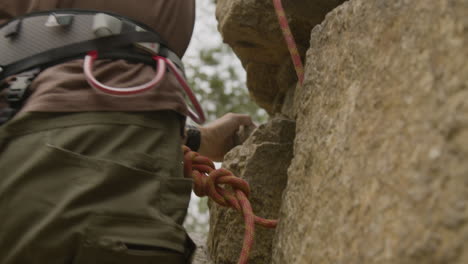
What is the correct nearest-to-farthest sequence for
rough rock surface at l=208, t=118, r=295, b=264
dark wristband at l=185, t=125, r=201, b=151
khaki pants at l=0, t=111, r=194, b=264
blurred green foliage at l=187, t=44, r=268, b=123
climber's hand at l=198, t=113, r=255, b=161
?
khaki pants at l=0, t=111, r=194, b=264, rough rock surface at l=208, t=118, r=295, b=264, dark wristband at l=185, t=125, r=201, b=151, climber's hand at l=198, t=113, r=255, b=161, blurred green foliage at l=187, t=44, r=268, b=123

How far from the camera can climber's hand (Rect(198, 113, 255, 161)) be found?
7.30 feet

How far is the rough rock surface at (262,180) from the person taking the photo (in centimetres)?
185

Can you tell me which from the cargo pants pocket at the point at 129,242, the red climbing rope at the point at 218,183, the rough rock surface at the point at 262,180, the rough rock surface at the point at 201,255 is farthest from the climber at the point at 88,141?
the rough rock surface at the point at 201,255

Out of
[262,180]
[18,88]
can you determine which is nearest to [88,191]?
[18,88]

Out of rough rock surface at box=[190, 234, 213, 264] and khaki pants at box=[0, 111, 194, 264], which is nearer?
khaki pants at box=[0, 111, 194, 264]

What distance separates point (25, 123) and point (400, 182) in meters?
0.89

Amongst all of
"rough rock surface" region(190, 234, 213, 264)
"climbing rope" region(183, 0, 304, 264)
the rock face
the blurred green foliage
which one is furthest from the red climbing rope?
the blurred green foliage

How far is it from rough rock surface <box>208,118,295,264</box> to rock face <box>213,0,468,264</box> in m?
0.49

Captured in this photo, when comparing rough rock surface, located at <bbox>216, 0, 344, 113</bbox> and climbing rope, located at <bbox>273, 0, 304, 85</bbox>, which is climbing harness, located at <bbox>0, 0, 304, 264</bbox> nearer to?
climbing rope, located at <bbox>273, 0, 304, 85</bbox>

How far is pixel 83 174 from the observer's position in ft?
4.04

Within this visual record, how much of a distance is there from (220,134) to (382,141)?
1.41 meters

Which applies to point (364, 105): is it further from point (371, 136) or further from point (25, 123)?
point (25, 123)

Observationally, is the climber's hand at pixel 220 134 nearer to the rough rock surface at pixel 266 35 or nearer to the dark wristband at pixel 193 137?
the dark wristband at pixel 193 137

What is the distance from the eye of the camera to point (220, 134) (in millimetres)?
2301
